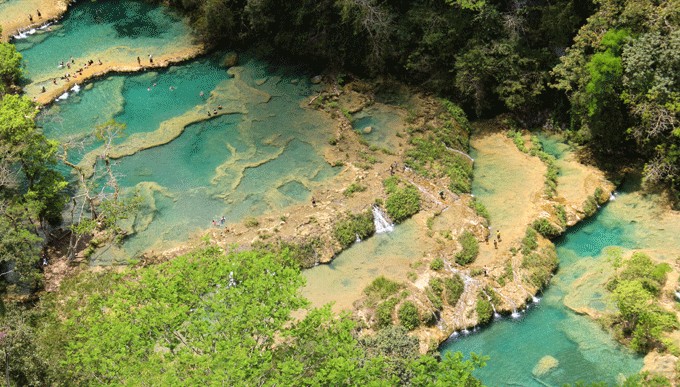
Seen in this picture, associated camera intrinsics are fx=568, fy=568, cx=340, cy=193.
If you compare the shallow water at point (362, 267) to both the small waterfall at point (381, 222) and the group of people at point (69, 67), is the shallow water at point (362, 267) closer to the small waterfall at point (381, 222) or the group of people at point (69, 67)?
the small waterfall at point (381, 222)

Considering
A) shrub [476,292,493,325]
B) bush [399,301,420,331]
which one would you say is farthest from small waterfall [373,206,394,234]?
shrub [476,292,493,325]

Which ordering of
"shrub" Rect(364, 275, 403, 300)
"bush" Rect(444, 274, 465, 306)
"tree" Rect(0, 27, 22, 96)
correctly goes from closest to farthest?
"shrub" Rect(364, 275, 403, 300) < "bush" Rect(444, 274, 465, 306) < "tree" Rect(0, 27, 22, 96)

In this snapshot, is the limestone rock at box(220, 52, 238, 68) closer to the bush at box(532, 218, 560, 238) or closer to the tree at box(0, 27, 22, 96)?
the tree at box(0, 27, 22, 96)

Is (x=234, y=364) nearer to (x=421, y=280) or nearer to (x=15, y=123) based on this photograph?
(x=421, y=280)

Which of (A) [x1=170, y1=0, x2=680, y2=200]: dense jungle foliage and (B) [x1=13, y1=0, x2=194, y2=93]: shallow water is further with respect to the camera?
(B) [x1=13, y1=0, x2=194, y2=93]: shallow water

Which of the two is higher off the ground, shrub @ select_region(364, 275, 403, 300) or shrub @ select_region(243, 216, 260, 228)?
shrub @ select_region(243, 216, 260, 228)

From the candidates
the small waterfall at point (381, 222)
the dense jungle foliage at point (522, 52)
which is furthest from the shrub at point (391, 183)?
the dense jungle foliage at point (522, 52)

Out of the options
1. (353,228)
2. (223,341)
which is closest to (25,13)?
(353,228)
